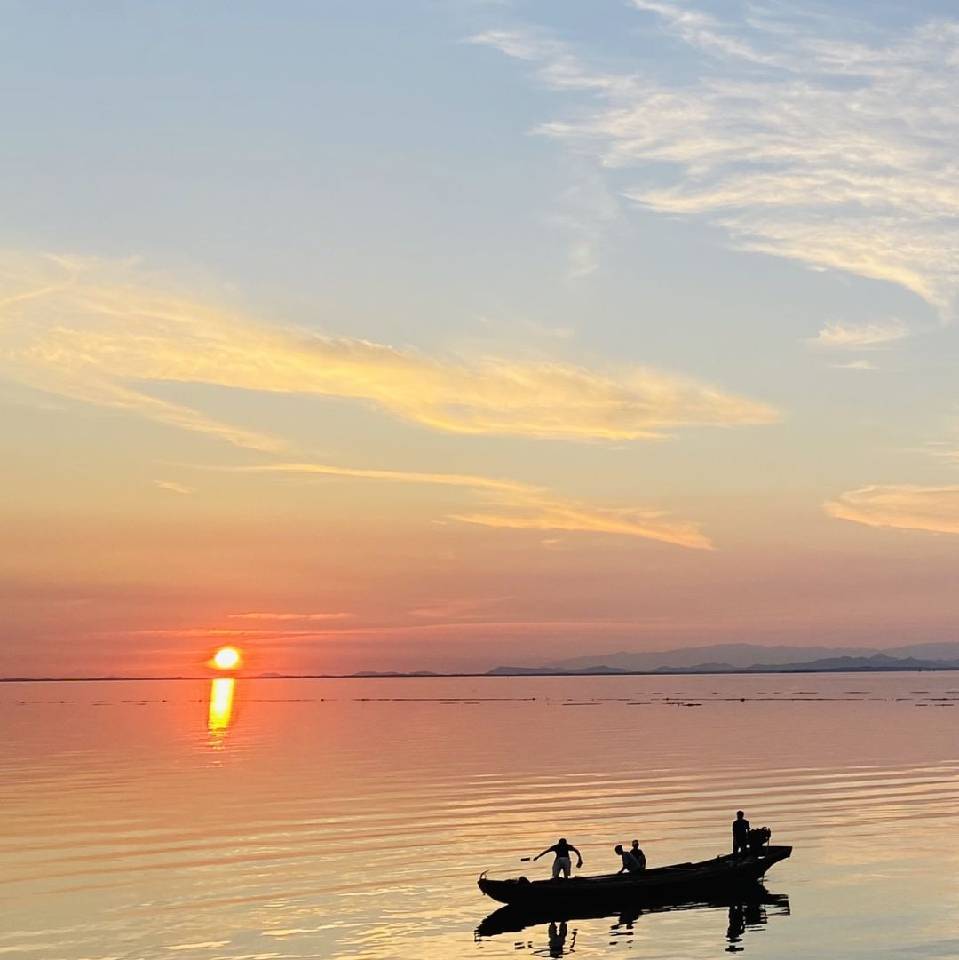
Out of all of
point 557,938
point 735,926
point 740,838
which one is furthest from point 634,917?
point 740,838

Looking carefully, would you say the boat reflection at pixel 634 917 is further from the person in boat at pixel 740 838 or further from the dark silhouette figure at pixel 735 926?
the person in boat at pixel 740 838

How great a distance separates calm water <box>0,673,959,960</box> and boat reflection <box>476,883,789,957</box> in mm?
233

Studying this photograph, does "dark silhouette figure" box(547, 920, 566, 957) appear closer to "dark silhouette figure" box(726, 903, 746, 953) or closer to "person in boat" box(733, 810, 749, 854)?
"dark silhouette figure" box(726, 903, 746, 953)

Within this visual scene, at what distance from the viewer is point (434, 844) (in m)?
69.1

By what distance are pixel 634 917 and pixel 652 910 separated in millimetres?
1642

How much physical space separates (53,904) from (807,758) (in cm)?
8767

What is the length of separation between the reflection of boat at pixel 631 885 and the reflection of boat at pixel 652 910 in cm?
21

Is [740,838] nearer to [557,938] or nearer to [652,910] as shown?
[652,910]

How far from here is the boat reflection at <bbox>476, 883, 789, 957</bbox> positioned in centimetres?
4903

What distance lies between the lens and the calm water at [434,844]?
159 ft

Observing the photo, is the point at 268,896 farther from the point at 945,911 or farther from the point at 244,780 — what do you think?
the point at 244,780

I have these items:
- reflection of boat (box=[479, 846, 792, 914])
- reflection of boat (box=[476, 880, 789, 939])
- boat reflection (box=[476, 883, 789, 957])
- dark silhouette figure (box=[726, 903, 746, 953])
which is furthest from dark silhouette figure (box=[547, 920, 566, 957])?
Result: dark silhouette figure (box=[726, 903, 746, 953])

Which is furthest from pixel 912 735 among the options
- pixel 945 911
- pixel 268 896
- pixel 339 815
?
pixel 268 896

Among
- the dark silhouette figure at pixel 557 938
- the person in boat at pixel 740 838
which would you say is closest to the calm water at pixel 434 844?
the dark silhouette figure at pixel 557 938
